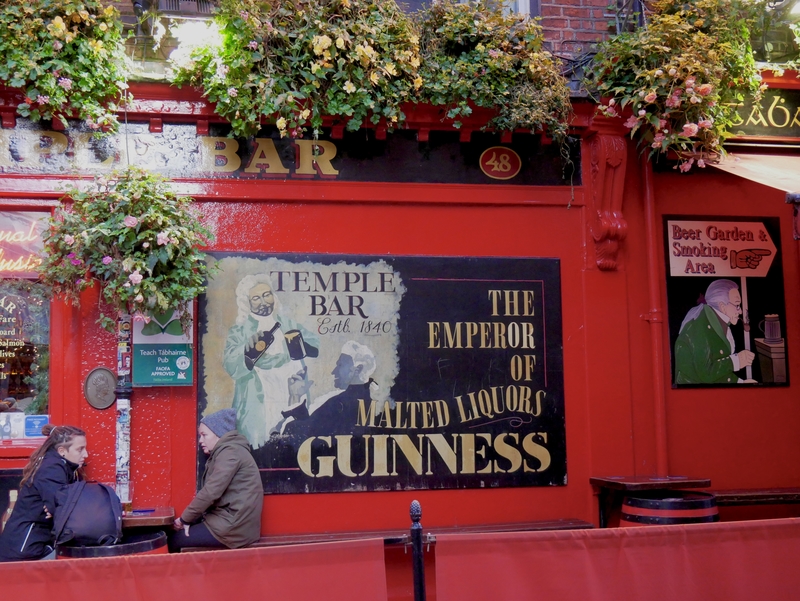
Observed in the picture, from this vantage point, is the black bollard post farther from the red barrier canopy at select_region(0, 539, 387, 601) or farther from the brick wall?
the brick wall

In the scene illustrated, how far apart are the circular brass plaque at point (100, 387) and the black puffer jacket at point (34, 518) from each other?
2.57ft

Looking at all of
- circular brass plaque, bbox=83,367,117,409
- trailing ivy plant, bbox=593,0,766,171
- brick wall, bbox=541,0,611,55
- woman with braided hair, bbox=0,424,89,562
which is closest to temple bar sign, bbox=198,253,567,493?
circular brass plaque, bbox=83,367,117,409

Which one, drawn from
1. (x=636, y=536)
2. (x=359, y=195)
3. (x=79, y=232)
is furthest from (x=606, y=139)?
(x=79, y=232)

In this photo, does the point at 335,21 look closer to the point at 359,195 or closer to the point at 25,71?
the point at 359,195

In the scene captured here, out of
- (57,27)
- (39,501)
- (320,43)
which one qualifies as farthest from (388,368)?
(57,27)

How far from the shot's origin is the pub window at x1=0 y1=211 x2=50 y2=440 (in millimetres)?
6430

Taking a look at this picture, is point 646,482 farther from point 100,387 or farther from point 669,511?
point 100,387

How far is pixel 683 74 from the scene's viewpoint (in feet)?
21.5

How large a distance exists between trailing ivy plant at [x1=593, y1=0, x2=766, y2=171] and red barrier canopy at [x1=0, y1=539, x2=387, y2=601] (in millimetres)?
4073

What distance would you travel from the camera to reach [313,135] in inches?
268

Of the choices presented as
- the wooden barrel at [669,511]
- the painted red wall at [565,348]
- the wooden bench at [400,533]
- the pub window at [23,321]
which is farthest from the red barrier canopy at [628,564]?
the pub window at [23,321]

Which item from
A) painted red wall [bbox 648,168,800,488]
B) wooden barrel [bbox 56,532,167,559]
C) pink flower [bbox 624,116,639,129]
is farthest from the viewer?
painted red wall [bbox 648,168,800,488]

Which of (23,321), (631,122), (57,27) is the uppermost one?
(57,27)

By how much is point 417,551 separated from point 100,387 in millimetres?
3138
